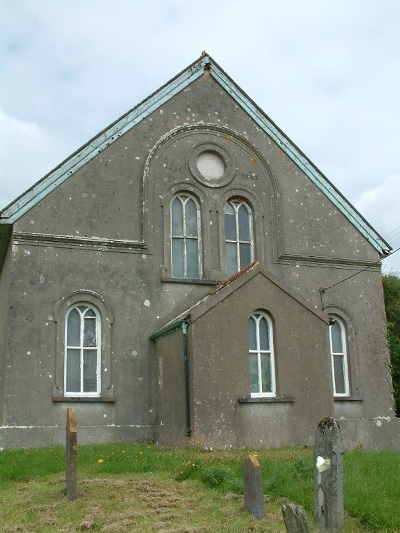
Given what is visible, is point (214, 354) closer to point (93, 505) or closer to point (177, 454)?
point (177, 454)

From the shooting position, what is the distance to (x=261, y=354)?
17141 millimetres

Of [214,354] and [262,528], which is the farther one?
[214,354]

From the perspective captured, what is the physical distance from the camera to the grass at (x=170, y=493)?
8.97 m

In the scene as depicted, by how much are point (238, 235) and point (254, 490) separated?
12278 millimetres

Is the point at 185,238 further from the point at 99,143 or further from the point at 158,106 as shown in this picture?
the point at 158,106

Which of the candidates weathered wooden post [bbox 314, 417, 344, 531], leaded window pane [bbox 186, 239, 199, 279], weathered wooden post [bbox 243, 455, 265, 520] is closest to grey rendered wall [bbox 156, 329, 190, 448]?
leaded window pane [bbox 186, 239, 199, 279]

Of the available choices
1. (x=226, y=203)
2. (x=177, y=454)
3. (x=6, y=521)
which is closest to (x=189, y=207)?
(x=226, y=203)

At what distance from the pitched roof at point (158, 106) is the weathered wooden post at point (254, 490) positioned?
11266mm

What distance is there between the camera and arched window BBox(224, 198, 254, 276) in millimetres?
20531

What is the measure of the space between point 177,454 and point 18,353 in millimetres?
5397

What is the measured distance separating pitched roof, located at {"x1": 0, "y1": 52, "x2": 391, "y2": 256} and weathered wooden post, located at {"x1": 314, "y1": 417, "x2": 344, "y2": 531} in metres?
11.8

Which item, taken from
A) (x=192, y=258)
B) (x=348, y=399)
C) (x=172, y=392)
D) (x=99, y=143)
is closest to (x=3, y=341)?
(x=172, y=392)

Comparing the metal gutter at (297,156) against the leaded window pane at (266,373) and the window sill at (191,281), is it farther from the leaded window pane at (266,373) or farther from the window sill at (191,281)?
the leaded window pane at (266,373)

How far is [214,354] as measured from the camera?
53.1ft
